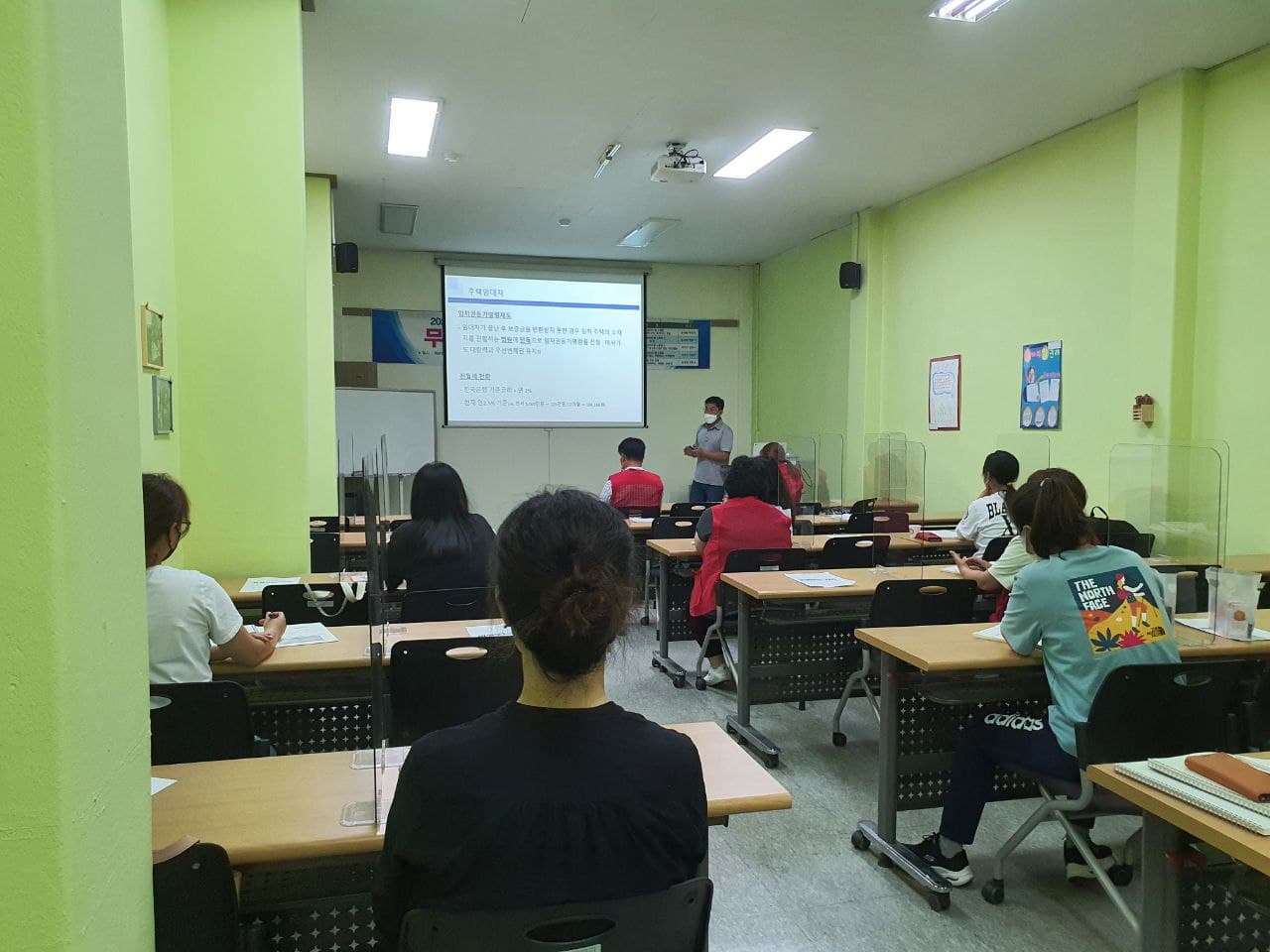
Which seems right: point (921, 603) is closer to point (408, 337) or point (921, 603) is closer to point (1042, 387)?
point (1042, 387)

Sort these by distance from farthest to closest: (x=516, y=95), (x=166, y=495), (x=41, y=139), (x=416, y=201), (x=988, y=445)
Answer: (x=416, y=201), (x=988, y=445), (x=516, y=95), (x=166, y=495), (x=41, y=139)

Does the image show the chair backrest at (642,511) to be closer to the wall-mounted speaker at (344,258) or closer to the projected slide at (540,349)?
the projected slide at (540,349)

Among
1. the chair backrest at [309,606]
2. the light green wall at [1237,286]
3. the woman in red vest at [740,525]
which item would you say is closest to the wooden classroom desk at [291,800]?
the chair backrest at [309,606]

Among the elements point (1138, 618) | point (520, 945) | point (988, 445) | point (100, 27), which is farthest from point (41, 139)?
point (988, 445)

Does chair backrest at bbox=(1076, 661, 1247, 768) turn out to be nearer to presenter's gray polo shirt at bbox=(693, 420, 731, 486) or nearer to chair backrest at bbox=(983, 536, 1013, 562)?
chair backrest at bbox=(983, 536, 1013, 562)

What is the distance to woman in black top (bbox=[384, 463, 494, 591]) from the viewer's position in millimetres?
3021

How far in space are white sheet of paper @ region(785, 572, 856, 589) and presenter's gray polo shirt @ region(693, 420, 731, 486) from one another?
5209 millimetres

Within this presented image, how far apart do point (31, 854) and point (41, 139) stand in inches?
26.3

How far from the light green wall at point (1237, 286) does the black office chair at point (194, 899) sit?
15.7 ft

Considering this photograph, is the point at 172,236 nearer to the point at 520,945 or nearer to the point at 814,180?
the point at 520,945

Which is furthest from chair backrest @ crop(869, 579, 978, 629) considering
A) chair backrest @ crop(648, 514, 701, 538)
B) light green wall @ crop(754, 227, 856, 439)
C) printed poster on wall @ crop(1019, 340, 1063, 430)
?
light green wall @ crop(754, 227, 856, 439)

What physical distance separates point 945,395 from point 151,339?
5480 mm

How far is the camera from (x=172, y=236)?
11.8ft

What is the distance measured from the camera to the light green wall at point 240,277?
11.9ft
